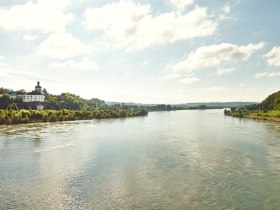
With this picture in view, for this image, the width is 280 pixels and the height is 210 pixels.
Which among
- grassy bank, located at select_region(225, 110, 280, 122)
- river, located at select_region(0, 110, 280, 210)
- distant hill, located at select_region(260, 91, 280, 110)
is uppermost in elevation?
distant hill, located at select_region(260, 91, 280, 110)

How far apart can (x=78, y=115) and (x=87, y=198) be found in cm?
9958

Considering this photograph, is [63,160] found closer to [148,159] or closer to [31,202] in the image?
[148,159]

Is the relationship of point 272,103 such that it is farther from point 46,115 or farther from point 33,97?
point 46,115

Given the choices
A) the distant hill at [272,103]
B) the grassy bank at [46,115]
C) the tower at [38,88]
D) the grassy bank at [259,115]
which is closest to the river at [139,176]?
the grassy bank at [46,115]

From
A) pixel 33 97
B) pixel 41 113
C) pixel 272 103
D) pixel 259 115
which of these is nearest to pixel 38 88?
pixel 33 97

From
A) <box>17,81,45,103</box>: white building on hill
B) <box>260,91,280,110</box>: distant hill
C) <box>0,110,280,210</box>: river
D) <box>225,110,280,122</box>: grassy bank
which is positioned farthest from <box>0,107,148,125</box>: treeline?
<box>260,91,280,110</box>: distant hill

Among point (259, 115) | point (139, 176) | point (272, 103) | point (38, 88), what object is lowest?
point (139, 176)

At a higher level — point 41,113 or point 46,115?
point 41,113

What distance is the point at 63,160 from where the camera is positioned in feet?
129

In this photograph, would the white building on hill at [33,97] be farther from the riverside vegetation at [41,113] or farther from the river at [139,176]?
the river at [139,176]

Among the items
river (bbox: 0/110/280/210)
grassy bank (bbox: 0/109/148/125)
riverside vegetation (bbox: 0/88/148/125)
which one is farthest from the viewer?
riverside vegetation (bbox: 0/88/148/125)

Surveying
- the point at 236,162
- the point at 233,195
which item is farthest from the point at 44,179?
the point at 236,162

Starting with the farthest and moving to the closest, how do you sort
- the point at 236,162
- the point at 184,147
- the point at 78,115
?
the point at 78,115, the point at 184,147, the point at 236,162

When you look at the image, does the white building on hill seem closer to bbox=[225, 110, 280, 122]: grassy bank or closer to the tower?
the tower
